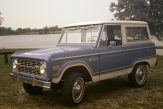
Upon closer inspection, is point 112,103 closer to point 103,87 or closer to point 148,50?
point 103,87

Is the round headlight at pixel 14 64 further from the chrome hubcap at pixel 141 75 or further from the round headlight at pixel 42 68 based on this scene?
the chrome hubcap at pixel 141 75

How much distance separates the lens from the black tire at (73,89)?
644 cm

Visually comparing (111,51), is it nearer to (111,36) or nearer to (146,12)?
(111,36)

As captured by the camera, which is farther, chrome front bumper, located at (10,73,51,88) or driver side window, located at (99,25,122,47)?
driver side window, located at (99,25,122,47)

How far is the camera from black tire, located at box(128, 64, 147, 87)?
8.67 meters

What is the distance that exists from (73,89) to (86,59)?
2.83ft

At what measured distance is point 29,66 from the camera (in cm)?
664

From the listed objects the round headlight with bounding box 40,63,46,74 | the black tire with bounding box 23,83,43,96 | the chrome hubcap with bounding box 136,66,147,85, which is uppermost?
the round headlight with bounding box 40,63,46,74

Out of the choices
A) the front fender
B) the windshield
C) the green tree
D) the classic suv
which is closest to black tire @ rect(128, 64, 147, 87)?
the classic suv

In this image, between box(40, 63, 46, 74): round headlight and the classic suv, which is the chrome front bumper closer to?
the classic suv

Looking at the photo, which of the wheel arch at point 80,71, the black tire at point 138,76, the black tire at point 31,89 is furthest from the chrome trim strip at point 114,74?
the black tire at point 31,89

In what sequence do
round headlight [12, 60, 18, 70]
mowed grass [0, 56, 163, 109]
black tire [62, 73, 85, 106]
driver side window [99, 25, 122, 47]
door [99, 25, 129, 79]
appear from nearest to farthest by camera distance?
black tire [62, 73, 85, 106]
mowed grass [0, 56, 163, 109]
round headlight [12, 60, 18, 70]
door [99, 25, 129, 79]
driver side window [99, 25, 122, 47]

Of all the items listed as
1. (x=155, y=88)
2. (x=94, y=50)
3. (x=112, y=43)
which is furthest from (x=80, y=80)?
(x=155, y=88)

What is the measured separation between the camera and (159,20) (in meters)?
21.3
